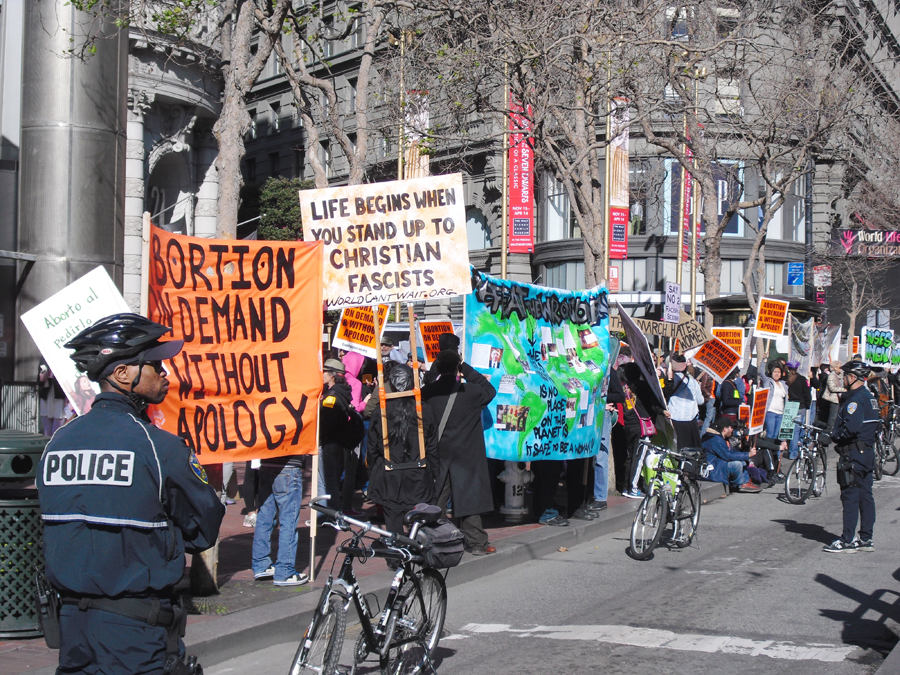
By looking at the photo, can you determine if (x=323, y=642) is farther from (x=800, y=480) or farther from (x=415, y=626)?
(x=800, y=480)

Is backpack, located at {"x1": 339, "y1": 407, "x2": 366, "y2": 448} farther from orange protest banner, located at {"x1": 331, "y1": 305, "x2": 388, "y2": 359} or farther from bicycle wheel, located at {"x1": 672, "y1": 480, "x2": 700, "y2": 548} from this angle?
bicycle wheel, located at {"x1": 672, "y1": 480, "x2": 700, "y2": 548}

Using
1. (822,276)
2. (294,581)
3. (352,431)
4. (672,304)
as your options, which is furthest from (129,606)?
(822,276)

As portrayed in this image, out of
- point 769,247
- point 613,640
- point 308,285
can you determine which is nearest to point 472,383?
point 308,285

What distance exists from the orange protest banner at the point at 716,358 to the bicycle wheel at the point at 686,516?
5170mm

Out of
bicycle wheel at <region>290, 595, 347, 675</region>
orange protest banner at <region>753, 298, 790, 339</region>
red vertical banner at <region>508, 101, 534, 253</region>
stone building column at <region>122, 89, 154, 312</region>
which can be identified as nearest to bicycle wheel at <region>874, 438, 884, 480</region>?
orange protest banner at <region>753, 298, 790, 339</region>

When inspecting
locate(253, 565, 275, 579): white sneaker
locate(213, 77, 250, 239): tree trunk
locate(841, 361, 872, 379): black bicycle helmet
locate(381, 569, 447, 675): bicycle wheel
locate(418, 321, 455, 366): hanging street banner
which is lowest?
locate(253, 565, 275, 579): white sneaker

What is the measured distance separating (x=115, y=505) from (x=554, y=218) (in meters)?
36.4

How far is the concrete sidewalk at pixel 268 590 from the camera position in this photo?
19.0ft

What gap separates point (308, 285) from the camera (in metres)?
7.55

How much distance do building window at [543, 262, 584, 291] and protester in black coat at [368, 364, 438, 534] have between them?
29.4 m

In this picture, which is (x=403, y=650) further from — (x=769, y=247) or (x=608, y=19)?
(x=769, y=247)

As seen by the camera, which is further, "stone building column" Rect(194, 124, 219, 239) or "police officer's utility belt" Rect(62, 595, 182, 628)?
"stone building column" Rect(194, 124, 219, 239)

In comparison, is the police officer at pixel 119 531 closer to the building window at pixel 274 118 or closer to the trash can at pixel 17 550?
the trash can at pixel 17 550

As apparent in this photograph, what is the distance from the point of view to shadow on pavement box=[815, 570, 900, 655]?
21.2ft
